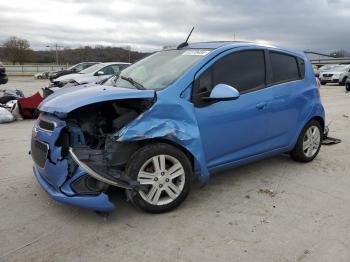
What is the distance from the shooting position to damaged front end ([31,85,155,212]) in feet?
11.7

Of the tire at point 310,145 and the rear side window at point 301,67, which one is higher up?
the rear side window at point 301,67

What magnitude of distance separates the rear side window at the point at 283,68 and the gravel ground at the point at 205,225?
1.29 m

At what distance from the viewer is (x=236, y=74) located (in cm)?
457

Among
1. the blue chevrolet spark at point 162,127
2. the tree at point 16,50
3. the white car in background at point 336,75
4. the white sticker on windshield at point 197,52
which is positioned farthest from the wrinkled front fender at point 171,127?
the tree at point 16,50

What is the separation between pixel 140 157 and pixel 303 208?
1.83m

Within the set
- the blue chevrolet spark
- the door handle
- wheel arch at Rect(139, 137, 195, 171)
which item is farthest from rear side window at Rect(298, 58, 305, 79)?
wheel arch at Rect(139, 137, 195, 171)

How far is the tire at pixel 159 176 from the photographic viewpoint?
3716mm

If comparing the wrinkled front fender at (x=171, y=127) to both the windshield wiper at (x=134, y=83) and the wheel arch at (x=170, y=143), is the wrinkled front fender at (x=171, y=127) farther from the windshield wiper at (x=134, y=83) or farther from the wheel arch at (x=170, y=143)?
the windshield wiper at (x=134, y=83)

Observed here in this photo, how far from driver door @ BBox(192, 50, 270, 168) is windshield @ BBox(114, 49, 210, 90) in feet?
0.81

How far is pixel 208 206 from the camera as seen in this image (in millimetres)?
4156

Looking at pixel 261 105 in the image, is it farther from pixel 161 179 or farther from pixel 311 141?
pixel 161 179

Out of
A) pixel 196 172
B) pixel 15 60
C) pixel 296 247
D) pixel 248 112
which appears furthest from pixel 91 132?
pixel 15 60

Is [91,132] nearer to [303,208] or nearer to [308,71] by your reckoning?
[303,208]

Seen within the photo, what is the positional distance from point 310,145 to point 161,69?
8.62 feet
